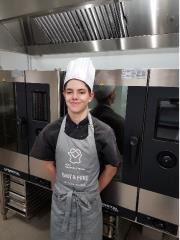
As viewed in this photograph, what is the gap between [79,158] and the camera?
3.83 feet

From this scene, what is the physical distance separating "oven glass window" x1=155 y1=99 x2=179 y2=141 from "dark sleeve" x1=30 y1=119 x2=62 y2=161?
60 cm

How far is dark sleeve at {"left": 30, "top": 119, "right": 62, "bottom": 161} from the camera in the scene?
4.09 ft

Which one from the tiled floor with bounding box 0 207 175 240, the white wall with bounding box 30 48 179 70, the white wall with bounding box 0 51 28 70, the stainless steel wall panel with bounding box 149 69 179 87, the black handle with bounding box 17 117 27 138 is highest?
the white wall with bounding box 0 51 28 70

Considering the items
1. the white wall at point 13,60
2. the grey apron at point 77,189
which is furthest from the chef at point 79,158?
the white wall at point 13,60

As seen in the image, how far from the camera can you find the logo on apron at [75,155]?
3.82 feet

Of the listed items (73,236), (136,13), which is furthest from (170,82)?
(73,236)

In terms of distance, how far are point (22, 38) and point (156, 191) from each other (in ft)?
6.36

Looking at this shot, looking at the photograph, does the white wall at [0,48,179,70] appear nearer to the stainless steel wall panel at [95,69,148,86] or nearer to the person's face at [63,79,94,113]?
the stainless steel wall panel at [95,69,148,86]

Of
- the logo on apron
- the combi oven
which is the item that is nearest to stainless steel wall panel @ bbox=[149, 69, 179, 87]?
the combi oven

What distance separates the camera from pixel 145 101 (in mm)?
1157

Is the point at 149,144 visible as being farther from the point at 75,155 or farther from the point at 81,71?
the point at 81,71

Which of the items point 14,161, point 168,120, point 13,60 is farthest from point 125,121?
point 13,60

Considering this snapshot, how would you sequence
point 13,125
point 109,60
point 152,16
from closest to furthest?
point 152,16, point 13,125, point 109,60

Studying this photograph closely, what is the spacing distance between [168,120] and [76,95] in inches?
21.0
